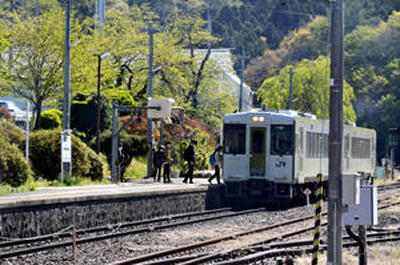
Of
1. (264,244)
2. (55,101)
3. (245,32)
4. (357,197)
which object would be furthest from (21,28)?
(245,32)

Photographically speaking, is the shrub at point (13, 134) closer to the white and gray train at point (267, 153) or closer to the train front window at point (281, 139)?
the white and gray train at point (267, 153)

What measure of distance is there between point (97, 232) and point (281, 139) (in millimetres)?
9627

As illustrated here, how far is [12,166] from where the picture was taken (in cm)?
2523

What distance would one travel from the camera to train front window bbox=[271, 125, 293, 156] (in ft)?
87.4

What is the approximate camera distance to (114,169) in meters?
30.3

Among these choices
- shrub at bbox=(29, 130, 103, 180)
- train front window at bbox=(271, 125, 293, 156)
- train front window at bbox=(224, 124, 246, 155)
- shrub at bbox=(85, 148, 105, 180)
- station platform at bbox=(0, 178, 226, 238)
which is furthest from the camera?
shrub at bbox=(85, 148, 105, 180)

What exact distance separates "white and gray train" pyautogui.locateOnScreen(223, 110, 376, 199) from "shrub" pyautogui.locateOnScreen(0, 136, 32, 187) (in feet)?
22.2

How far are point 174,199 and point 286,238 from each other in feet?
22.7

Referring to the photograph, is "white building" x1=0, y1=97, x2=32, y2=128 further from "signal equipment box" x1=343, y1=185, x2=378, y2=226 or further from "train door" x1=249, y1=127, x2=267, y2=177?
"signal equipment box" x1=343, y1=185, x2=378, y2=226

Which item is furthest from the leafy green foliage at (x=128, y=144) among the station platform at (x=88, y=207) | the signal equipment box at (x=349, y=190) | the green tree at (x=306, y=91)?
the signal equipment box at (x=349, y=190)

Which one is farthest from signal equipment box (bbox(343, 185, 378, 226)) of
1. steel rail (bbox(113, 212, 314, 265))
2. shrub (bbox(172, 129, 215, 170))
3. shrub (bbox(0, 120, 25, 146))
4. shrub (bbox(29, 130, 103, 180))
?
shrub (bbox(172, 129, 215, 170))

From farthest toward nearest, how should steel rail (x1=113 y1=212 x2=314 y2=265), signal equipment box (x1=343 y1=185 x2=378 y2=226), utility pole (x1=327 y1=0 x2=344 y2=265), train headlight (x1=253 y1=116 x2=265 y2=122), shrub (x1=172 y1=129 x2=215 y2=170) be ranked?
shrub (x1=172 y1=129 x2=215 y2=170) < train headlight (x1=253 y1=116 x2=265 y2=122) < steel rail (x1=113 y1=212 x2=314 y2=265) < signal equipment box (x1=343 y1=185 x2=378 y2=226) < utility pole (x1=327 y1=0 x2=344 y2=265)

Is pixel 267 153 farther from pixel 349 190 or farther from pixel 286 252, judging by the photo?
pixel 349 190

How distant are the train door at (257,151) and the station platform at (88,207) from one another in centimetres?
162
